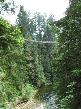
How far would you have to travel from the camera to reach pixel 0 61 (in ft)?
34.8

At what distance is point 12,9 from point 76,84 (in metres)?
3.68

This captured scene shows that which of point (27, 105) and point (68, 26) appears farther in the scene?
point (27, 105)

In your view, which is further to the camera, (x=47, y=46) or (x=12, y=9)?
(x=47, y=46)

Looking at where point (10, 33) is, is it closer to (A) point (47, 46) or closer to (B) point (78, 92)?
(B) point (78, 92)

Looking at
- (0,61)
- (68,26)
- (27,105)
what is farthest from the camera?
(27,105)

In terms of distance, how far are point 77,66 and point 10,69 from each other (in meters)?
2.33

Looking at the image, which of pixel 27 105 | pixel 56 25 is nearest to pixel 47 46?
pixel 27 105

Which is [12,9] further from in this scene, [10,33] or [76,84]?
[76,84]

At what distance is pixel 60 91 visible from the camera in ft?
38.5

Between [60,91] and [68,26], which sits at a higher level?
[68,26]

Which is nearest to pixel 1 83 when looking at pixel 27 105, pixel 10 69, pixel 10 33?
pixel 10 69

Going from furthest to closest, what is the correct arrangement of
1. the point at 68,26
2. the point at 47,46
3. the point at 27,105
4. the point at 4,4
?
the point at 47,46 < the point at 27,105 < the point at 68,26 < the point at 4,4

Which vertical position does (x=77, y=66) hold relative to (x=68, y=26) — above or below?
below

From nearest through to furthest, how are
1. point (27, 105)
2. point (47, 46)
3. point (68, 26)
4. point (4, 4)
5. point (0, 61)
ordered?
point (4, 4) < point (0, 61) < point (68, 26) < point (27, 105) < point (47, 46)
